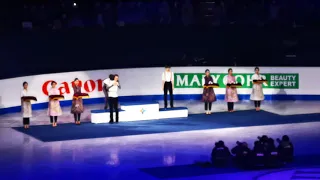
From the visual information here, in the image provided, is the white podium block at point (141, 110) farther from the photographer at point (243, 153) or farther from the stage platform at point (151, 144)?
the photographer at point (243, 153)

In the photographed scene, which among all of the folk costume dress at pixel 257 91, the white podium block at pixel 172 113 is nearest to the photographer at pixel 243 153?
the white podium block at pixel 172 113

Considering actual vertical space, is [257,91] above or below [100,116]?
above

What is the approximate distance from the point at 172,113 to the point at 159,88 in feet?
14.1

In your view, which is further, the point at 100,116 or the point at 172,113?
the point at 172,113

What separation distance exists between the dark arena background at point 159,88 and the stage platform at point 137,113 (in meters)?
0.04

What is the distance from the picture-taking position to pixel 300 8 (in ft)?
99.2

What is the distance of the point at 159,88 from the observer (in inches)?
1096

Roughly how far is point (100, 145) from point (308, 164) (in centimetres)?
557

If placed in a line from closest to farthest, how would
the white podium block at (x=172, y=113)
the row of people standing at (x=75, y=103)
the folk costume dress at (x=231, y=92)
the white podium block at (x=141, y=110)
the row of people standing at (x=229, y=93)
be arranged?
the row of people standing at (x=75, y=103)
the white podium block at (x=141, y=110)
the white podium block at (x=172, y=113)
the row of people standing at (x=229, y=93)
the folk costume dress at (x=231, y=92)

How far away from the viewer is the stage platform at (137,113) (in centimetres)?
2244

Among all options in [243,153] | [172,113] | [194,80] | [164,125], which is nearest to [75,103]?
[164,125]

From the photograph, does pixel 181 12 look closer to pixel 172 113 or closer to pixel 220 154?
pixel 172 113

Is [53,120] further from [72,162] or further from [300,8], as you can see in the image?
[300,8]

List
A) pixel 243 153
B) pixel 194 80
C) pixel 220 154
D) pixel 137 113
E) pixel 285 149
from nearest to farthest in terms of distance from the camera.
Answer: pixel 243 153 < pixel 220 154 < pixel 285 149 < pixel 137 113 < pixel 194 80
